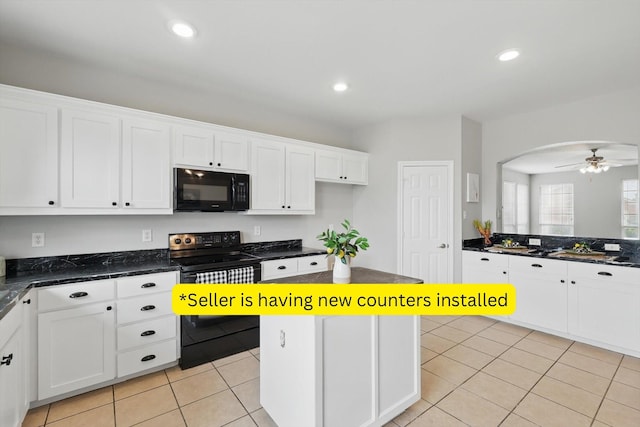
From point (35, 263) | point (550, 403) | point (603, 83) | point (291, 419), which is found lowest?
point (550, 403)

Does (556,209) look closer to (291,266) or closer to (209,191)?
(291,266)

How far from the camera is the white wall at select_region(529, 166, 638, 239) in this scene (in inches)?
139

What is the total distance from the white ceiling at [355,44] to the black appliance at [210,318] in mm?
1654

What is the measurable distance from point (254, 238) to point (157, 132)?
1564 millimetres

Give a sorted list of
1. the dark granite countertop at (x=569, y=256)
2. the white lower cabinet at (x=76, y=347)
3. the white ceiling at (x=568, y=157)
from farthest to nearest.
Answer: the white ceiling at (x=568, y=157), the dark granite countertop at (x=569, y=256), the white lower cabinet at (x=76, y=347)

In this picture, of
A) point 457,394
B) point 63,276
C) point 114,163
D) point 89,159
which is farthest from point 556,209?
point 63,276

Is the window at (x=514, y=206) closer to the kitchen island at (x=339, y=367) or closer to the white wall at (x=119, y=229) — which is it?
the white wall at (x=119, y=229)

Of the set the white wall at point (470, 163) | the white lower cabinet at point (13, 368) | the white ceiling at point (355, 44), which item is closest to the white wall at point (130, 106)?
the white ceiling at point (355, 44)

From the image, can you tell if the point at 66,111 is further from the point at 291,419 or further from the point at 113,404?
the point at 291,419

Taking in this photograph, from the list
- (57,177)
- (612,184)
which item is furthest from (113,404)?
(612,184)

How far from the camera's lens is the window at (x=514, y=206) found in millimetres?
4371

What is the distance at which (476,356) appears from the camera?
9.55 ft

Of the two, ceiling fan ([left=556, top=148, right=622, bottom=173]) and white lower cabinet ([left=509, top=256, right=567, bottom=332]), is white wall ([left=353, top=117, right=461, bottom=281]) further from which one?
ceiling fan ([left=556, top=148, right=622, bottom=173])

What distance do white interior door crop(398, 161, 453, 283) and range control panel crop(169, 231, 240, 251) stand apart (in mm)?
2252
